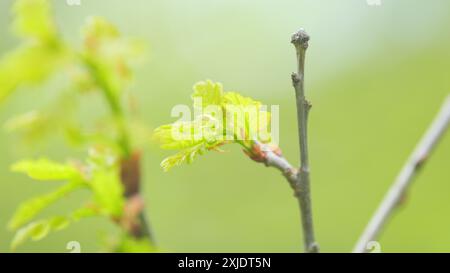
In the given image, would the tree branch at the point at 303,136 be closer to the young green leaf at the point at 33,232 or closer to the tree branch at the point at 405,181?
the tree branch at the point at 405,181

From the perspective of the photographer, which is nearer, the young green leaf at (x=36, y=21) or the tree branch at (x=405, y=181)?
the young green leaf at (x=36, y=21)

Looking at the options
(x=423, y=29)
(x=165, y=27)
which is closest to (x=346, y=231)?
(x=423, y=29)

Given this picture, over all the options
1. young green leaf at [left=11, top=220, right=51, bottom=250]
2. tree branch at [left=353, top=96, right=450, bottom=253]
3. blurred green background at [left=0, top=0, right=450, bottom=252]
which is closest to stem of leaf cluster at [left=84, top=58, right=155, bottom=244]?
young green leaf at [left=11, top=220, right=51, bottom=250]

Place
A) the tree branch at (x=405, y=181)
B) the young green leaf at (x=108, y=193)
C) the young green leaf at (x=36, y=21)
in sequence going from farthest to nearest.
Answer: the tree branch at (x=405, y=181)
the young green leaf at (x=108, y=193)
the young green leaf at (x=36, y=21)

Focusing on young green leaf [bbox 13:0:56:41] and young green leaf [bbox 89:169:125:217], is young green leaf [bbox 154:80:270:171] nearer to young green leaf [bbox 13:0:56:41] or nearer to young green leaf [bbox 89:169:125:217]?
young green leaf [bbox 89:169:125:217]

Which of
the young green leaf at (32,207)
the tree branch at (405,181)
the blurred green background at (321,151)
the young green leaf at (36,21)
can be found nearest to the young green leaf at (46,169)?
the young green leaf at (32,207)
